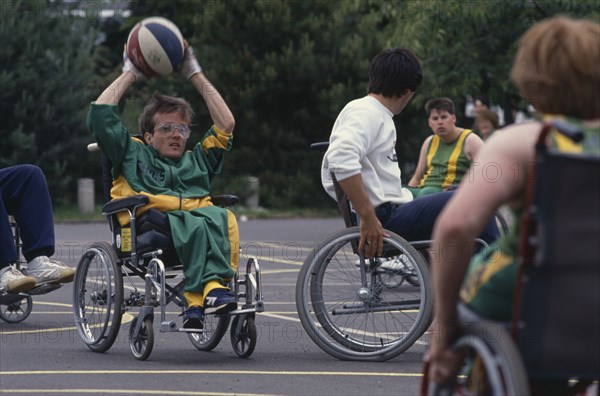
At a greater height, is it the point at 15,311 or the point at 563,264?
the point at 563,264

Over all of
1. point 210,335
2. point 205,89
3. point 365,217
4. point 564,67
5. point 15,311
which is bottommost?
point 15,311

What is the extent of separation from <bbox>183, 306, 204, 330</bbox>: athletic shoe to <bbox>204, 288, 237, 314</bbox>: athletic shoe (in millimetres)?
44

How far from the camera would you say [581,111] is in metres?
3.64

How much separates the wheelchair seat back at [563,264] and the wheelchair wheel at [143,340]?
4056 mm

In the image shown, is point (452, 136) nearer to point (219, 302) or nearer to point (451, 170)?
point (451, 170)

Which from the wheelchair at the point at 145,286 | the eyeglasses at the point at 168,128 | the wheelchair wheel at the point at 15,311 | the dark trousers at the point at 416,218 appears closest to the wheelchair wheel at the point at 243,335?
the wheelchair at the point at 145,286

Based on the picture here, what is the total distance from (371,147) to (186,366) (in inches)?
61.7

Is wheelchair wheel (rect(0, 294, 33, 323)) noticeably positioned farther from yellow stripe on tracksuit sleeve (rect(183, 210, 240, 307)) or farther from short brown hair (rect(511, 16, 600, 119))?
short brown hair (rect(511, 16, 600, 119))

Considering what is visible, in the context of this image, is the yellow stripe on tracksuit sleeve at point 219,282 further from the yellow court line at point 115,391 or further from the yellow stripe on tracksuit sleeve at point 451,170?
the yellow stripe on tracksuit sleeve at point 451,170

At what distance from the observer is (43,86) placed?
23.9m

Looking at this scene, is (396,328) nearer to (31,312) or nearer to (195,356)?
(195,356)

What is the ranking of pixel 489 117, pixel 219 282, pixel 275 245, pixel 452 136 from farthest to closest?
pixel 275 245 → pixel 489 117 → pixel 452 136 → pixel 219 282

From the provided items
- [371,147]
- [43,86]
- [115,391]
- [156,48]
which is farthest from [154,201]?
[43,86]

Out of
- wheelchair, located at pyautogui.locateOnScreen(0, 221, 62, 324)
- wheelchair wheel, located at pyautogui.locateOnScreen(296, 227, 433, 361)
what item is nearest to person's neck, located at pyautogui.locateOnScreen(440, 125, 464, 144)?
wheelchair, located at pyautogui.locateOnScreen(0, 221, 62, 324)
